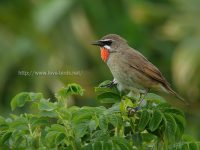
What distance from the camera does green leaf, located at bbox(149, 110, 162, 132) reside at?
16.1ft

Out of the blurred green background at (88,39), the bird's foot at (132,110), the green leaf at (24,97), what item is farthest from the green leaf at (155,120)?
the blurred green background at (88,39)

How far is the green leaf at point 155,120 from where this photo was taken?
4.89m

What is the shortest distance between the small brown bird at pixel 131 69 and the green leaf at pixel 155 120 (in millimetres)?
1370

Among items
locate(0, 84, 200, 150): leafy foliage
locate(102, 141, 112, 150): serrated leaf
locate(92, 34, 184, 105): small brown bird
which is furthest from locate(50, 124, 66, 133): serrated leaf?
locate(92, 34, 184, 105): small brown bird

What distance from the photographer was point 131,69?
21.9 feet

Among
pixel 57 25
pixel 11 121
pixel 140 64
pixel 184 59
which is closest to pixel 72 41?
pixel 57 25

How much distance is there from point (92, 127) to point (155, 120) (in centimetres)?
40

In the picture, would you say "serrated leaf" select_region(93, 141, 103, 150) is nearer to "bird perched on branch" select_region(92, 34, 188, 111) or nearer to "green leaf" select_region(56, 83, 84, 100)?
"green leaf" select_region(56, 83, 84, 100)

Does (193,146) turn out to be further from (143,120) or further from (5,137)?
(5,137)

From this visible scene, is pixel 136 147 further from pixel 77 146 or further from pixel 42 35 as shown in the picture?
pixel 42 35

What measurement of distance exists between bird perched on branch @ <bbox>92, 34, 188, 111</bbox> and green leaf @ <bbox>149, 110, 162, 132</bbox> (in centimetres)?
137

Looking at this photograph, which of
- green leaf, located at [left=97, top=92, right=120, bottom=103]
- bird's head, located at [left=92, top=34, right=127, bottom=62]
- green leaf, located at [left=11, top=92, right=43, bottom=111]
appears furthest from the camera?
bird's head, located at [left=92, top=34, right=127, bottom=62]

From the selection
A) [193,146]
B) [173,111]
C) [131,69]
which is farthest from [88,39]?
[193,146]

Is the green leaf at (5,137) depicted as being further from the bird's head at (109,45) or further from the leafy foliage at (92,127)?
the bird's head at (109,45)
